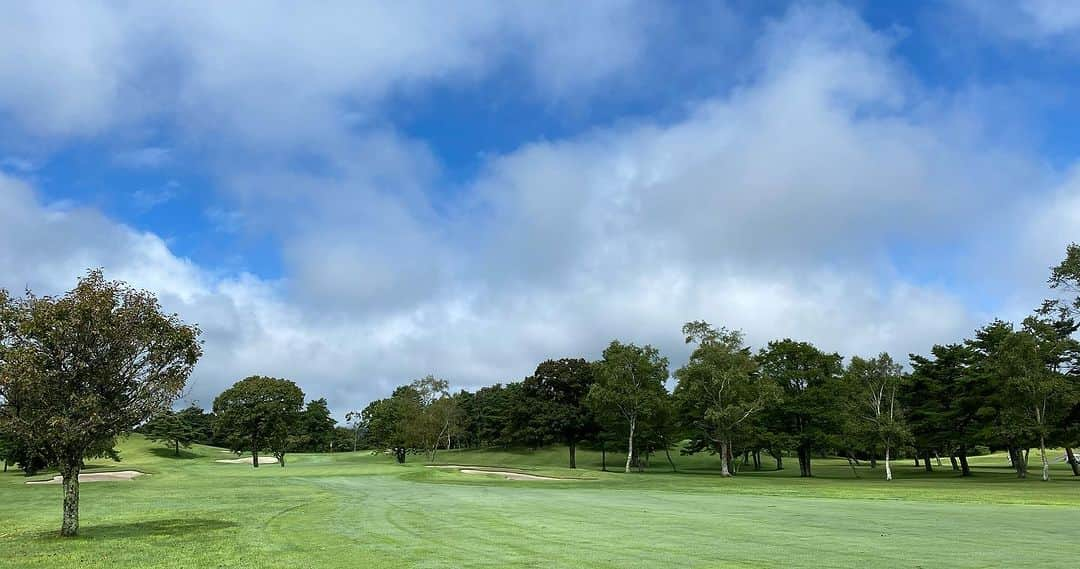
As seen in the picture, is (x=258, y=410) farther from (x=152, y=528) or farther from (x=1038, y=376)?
(x=1038, y=376)

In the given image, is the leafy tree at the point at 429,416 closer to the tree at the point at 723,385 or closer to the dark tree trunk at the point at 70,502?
the tree at the point at 723,385

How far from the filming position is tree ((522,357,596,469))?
89875mm

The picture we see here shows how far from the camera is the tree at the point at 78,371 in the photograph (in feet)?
60.6

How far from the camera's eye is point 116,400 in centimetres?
1967

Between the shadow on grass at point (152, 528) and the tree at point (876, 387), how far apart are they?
62.2 m

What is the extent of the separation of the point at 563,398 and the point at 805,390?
107ft

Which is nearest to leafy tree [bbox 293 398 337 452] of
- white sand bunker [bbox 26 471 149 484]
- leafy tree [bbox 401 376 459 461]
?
leafy tree [bbox 401 376 459 461]

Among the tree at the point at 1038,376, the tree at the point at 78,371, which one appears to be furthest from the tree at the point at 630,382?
the tree at the point at 78,371

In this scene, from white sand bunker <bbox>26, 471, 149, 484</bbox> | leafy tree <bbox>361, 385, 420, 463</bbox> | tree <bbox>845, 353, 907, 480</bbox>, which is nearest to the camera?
white sand bunker <bbox>26, 471, 149, 484</bbox>

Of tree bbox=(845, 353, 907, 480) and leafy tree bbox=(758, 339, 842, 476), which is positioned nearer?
tree bbox=(845, 353, 907, 480)

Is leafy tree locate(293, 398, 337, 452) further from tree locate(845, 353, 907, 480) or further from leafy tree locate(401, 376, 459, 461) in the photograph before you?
tree locate(845, 353, 907, 480)

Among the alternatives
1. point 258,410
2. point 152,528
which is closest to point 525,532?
point 152,528

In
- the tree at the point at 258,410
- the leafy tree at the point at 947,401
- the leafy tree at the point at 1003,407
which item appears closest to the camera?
Answer: the leafy tree at the point at 1003,407

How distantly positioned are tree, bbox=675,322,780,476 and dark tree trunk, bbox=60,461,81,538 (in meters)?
57.6
